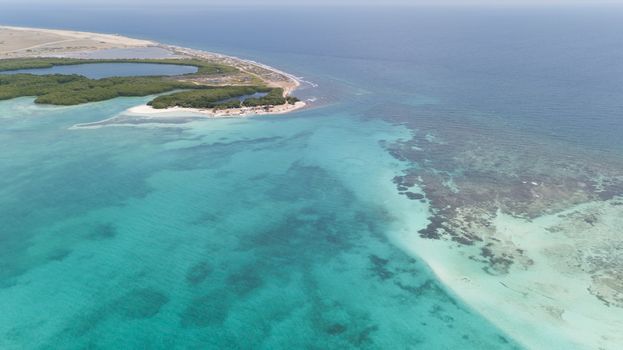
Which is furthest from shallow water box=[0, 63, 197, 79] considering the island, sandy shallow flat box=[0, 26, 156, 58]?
sandy shallow flat box=[0, 26, 156, 58]

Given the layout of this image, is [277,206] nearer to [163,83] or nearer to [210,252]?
[210,252]

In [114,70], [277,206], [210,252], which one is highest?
[114,70]

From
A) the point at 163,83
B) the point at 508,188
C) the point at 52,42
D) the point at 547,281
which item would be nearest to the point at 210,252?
the point at 547,281

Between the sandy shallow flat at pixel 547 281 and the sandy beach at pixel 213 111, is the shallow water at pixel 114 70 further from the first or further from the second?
the sandy shallow flat at pixel 547 281

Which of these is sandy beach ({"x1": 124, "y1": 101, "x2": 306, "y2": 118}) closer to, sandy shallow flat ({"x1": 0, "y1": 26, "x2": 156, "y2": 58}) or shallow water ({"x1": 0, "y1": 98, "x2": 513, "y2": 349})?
shallow water ({"x1": 0, "y1": 98, "x2": 513, "y2": 349})

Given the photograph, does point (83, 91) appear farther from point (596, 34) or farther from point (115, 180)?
point (596, 34)

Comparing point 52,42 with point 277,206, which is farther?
point 52,42

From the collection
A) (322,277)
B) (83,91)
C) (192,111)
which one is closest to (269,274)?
(322,277)

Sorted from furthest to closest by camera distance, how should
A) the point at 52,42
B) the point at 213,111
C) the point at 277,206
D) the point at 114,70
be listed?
1. the point at 52,42
2. the point at 114,70
3. the point at 213,111
4. the point at 277,206
